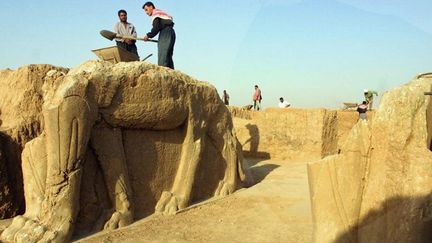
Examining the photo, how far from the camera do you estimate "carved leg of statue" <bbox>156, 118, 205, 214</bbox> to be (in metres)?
5.61

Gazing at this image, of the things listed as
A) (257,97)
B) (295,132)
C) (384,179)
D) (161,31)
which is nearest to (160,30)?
(161,31)

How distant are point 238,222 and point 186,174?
44.7 inches

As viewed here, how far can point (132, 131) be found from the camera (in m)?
5.40

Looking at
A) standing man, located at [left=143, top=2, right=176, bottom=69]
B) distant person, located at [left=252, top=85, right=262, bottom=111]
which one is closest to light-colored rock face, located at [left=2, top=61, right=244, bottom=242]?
standing man, located at [left=143, top=2, right=176, bottom=69]

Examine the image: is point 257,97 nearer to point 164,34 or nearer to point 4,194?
point 164,34

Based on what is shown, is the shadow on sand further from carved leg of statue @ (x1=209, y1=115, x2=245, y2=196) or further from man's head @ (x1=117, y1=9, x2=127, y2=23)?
man's head @ (x1=117, y1=9, x2=127, y2=23)

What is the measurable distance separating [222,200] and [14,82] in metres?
3.49

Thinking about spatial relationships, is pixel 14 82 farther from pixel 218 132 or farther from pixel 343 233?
pixel 343 233

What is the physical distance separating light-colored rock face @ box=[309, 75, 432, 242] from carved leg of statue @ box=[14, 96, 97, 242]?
277 centimetres

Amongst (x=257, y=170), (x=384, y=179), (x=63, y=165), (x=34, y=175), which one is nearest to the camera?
(x=384, y=179)

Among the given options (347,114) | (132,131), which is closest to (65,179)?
(132,131)

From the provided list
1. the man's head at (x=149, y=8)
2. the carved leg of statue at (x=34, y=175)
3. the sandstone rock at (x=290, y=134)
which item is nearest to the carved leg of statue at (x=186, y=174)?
the carved leg of statue at (x=34, y=175)

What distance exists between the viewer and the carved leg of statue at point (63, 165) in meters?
4.27

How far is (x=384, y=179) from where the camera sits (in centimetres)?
238
